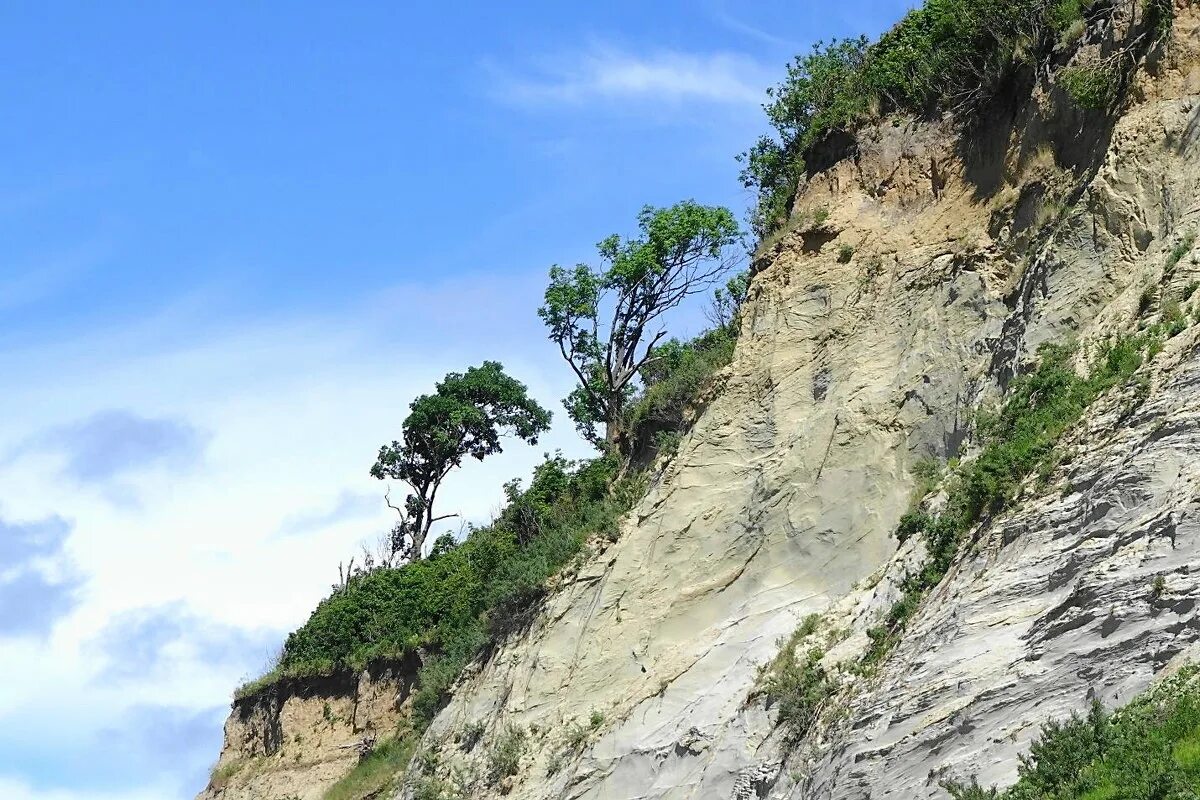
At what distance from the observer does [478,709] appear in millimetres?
28375

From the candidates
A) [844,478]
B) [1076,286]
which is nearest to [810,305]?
[844,478]

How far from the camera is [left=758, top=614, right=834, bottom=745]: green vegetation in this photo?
1853 cm

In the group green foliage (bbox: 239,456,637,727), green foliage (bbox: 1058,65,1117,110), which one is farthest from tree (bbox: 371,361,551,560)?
green foliage (bbox: 1058,65,1117,110)

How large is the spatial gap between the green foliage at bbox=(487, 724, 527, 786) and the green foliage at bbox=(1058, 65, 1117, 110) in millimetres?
12769

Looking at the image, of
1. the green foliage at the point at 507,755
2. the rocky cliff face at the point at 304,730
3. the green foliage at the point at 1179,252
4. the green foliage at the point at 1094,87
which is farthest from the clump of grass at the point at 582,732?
the green foliage at the point at 1094,87

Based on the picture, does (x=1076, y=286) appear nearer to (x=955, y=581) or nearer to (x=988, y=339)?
(x=988, y=339)

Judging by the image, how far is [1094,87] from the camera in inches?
846

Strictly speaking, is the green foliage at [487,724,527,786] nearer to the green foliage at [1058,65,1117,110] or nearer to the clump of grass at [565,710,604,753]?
the clump of grass at [565,710,604,753]

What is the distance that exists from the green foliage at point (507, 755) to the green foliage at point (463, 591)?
3.20m

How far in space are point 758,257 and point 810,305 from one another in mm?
2083

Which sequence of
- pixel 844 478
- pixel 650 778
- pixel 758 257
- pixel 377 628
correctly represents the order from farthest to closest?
pixel 377 628
pixel 758 257
pixel 844 478
pixel 650 778

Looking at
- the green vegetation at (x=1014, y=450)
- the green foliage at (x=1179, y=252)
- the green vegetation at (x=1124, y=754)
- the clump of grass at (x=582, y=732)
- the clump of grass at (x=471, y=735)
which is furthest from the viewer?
the clump of grass at (x=471, y=735)

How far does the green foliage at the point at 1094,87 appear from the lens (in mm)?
21375

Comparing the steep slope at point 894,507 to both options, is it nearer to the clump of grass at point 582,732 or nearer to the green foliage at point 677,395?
the clump of grass at point 582,732
